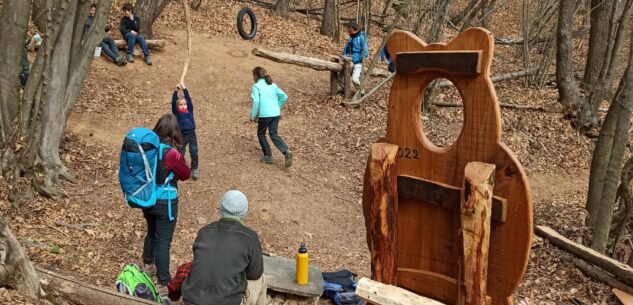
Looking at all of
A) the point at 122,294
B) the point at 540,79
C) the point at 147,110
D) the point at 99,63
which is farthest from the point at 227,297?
the point at 540,79

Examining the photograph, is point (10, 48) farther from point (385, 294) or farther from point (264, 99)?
point (385, 294)

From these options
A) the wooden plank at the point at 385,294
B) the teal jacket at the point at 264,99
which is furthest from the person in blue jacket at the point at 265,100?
the wooden plank at the point at 385,294

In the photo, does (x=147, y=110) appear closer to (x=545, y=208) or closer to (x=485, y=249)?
(x=545, y=208)

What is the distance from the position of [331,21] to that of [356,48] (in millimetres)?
7103

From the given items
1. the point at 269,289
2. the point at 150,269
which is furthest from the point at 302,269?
the point at 150,269

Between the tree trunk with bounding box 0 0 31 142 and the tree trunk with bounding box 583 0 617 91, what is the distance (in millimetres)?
10613

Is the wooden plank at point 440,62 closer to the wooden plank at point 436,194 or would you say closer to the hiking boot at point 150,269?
the wooden plank at point 436,194

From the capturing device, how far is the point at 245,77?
13281 millimetres

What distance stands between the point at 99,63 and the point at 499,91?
371 inches

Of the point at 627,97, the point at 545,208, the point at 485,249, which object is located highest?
the point at 627,97

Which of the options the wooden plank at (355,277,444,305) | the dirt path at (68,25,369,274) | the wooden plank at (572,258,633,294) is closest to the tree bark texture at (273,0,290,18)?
the dirt path at (68,25,369,274)

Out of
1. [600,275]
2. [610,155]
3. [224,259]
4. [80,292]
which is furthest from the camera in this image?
[610,155]

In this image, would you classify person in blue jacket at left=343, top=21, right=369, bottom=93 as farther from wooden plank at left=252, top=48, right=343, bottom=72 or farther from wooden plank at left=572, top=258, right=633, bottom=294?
wooden plank at left=572, top=258, right=633, bottom=294

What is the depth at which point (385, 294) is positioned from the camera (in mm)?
3236
